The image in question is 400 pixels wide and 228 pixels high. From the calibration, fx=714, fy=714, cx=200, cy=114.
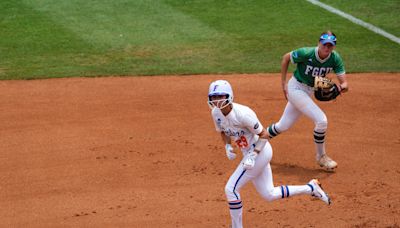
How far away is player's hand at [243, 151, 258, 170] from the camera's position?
7.99m

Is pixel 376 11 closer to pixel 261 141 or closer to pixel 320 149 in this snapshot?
pixel 320 149

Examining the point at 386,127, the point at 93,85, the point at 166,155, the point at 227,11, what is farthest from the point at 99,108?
the point at 227,11

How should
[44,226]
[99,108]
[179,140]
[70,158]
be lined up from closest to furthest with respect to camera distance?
1. [44,226]
2. [70,158]
3. [179,140]
4. [99,108]

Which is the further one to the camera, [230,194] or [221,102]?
[230,194]

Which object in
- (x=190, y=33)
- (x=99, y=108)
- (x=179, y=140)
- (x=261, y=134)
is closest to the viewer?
(x=261, y=134)

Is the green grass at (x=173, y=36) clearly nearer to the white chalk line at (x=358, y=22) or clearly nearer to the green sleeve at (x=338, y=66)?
the white chalk line at (x=358, y=22)

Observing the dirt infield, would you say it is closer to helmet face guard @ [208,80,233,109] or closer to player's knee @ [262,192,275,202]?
player's knee @ [262,192,275,202]

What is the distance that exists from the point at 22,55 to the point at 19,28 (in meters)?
1.80

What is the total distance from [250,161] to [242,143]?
321 millimetres

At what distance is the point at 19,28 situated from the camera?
17469 mm

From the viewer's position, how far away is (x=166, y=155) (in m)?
10.9

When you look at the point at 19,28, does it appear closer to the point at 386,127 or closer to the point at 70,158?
the point at 70,158

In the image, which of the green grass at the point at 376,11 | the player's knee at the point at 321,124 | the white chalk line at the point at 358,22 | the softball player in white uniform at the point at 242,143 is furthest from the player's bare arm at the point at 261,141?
the green grass at the point at 376,11

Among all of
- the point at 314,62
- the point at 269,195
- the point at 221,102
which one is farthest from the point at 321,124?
the point at 221,102
